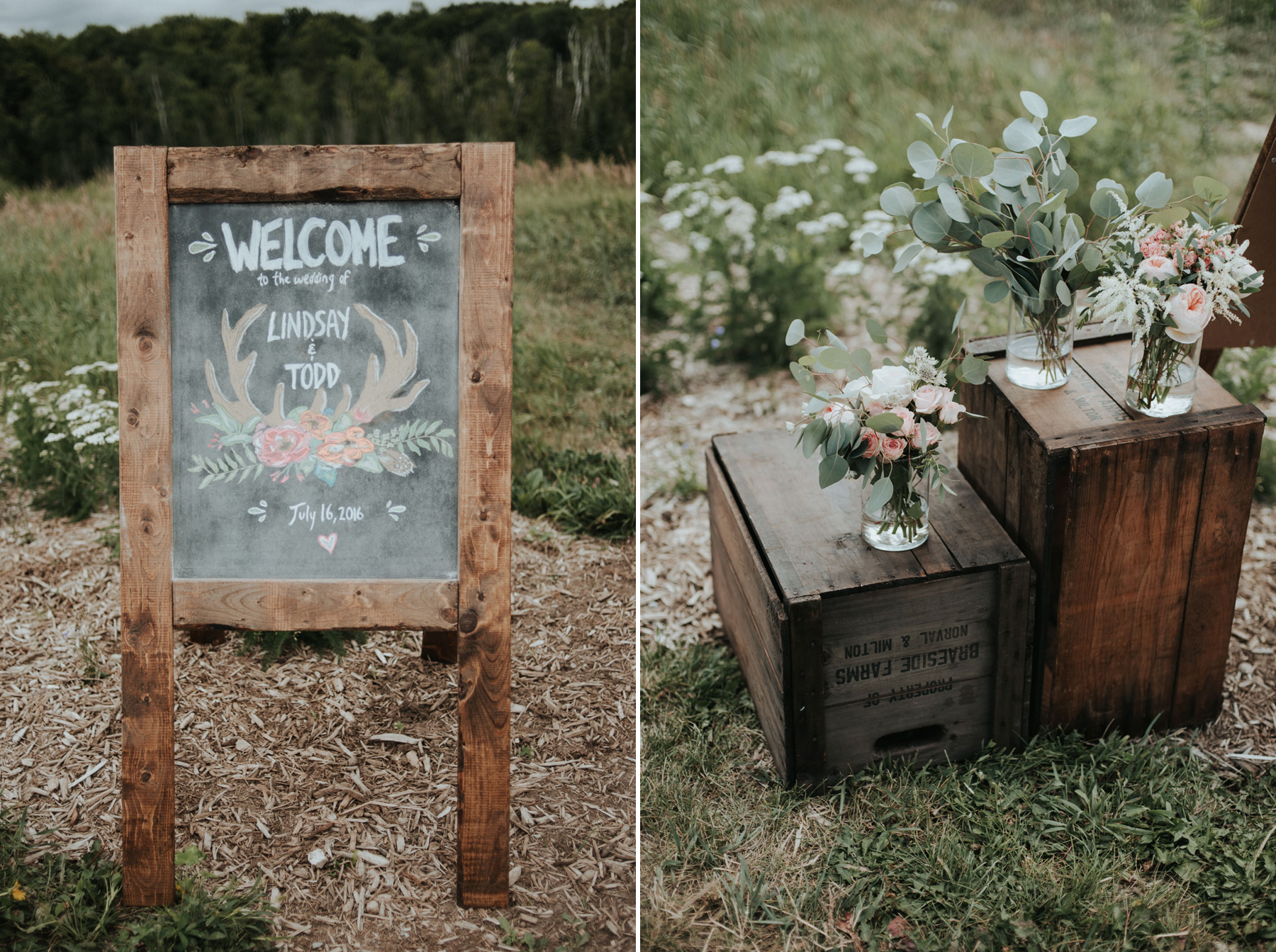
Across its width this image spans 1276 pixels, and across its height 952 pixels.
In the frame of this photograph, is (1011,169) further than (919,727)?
No

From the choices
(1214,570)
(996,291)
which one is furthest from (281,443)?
(1214,570)

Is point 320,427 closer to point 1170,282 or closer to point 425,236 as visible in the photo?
point 425,236

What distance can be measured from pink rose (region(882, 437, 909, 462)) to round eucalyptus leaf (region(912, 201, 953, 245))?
19.6 inches

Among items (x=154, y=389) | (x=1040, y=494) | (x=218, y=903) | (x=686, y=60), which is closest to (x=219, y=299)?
(x=154, y=389)

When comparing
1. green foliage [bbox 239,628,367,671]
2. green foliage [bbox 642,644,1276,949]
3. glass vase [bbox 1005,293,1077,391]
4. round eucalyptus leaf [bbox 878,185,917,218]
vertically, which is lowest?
green foliage [bbox 642,644,1276,949]

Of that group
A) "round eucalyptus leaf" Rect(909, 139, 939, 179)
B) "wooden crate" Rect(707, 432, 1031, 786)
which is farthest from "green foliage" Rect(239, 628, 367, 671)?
"round eucalyptus leaf" Rect(909, 139, 939, 179)

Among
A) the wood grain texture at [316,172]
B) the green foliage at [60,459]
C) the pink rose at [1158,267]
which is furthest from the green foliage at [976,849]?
the green foliage at [60,459]

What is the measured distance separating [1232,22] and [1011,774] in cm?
675

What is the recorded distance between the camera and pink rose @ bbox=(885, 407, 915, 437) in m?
2.11

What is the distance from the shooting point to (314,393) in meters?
2.01

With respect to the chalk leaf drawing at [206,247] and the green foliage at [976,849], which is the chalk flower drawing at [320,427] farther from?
the green foliage at [976,849]

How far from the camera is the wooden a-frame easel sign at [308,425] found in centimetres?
195

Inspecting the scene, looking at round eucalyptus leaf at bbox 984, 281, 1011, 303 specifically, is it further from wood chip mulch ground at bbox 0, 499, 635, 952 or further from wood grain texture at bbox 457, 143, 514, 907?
wood chip mulch ground at bbox 0, 499, 635, 952

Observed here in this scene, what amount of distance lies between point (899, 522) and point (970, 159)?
848 mm
